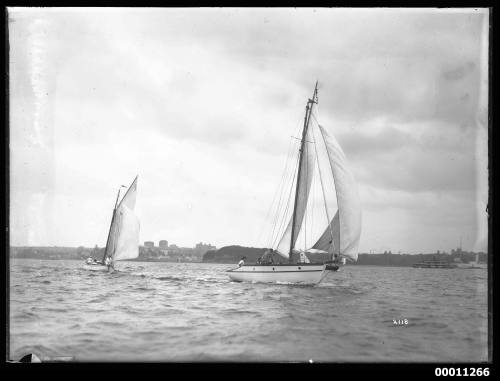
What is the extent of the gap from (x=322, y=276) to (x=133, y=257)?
1467 centimetres

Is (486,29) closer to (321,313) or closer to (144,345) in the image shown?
(321,313)

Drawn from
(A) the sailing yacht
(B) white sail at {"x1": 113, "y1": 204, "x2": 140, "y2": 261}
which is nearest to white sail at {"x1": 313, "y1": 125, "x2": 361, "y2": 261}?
(A) the sailing yacht

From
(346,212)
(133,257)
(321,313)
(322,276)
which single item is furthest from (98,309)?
(133,257)

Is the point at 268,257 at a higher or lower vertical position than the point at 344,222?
lower

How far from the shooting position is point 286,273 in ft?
75.7

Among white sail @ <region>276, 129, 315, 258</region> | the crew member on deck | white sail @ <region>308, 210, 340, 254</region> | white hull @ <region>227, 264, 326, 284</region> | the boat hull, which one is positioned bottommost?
the boat hull

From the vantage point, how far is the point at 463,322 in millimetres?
9812

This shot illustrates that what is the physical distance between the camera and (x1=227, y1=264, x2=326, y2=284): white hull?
2245cm

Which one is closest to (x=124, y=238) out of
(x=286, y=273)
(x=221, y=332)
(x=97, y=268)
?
(x=97, y=268)

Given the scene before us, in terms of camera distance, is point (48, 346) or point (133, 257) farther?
point (133, 257)

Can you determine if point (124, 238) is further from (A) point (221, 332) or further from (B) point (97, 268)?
(A) point (221, 332)

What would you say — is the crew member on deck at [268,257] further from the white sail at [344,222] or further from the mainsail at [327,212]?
the white sail at [344,222]

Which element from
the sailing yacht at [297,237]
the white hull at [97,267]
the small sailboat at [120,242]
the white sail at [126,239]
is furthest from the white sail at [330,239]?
the white hull at [97,267]

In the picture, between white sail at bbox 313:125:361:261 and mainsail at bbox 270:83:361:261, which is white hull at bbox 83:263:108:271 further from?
white sail at bbox 313:125:361:261
